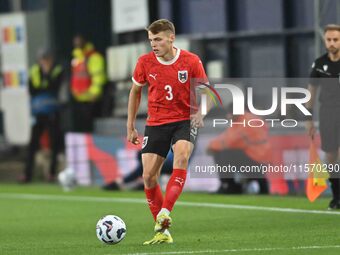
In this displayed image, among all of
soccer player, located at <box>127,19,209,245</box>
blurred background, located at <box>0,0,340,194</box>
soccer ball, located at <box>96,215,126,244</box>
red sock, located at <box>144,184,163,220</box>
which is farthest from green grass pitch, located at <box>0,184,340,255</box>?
blurred background, located at <box>0,0,340,194</box>

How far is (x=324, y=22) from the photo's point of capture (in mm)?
18984

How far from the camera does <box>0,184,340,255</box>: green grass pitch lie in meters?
11.1

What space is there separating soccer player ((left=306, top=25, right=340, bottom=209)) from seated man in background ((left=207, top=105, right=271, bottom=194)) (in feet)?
10.1

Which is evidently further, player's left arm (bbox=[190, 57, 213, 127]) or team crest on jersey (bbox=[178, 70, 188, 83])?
team crest on jersey (bbox=[178, 70, 188, 83])

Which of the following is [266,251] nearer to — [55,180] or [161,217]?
[161,217]

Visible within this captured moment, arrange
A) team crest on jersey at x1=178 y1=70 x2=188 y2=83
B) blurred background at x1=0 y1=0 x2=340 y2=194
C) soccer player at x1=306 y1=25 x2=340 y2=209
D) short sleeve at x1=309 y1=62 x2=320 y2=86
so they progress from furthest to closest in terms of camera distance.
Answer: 1. blurred background at x1=0 y1=0 x2=340 y2=194
2. short sleeve at x1=309 y1=62 x2=320 y2=86
3. soccer player at x1=306 y1=25 x2=340 y2=209
4. team crest on jersey at x1=178 y1=70 x2=188 y2=83

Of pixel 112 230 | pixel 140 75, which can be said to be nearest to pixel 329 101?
pixel 140 75

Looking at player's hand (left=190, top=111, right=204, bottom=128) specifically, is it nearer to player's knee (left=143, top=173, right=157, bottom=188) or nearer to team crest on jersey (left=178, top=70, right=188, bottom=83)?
team crest on jersey (left=178, top=70, right=188, bottom=83)

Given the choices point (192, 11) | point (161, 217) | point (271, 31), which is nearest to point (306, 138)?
point (271, 31)

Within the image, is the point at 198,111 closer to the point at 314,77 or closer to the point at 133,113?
the point at 133,113

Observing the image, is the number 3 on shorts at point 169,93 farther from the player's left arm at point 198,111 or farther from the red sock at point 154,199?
the red sock at point 154,199

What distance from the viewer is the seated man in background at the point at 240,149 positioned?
60.6 ft

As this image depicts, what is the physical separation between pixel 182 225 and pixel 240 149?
472 cm

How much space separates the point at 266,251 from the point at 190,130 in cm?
176
